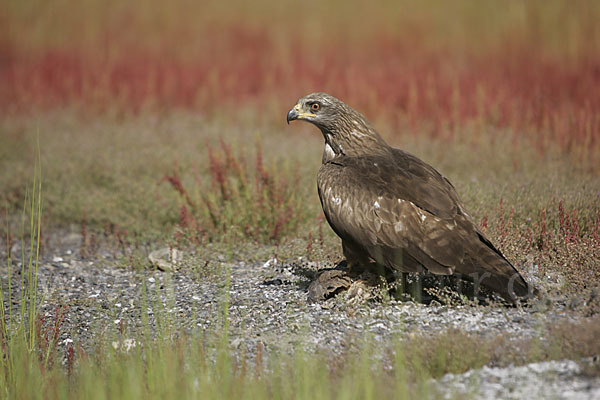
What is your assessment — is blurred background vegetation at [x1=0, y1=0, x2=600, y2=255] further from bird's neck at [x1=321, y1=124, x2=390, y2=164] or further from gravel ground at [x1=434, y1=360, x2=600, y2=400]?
gravel ground at [x1=434, y1=360, x2=600, y2=400]

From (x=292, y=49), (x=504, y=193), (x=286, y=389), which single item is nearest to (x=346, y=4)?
(x=292, y=49)

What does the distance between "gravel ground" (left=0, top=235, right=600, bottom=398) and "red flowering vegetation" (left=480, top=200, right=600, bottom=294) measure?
0.60m

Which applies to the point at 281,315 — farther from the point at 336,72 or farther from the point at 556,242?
the point at 336,72

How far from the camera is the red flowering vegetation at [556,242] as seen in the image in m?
4.88

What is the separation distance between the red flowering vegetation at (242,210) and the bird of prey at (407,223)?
6.26 feet

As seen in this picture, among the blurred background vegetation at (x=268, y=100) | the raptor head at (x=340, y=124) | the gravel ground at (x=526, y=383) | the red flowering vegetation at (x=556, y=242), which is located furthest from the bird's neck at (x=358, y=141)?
the gravel ground at (x=526, y=383)

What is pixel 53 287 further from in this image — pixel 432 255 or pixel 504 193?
pixel 504 193

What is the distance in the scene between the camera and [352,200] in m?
4.79

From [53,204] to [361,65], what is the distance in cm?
673

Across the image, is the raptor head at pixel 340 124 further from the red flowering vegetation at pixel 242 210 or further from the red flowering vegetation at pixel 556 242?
the red flowering vegetation at pixel 242 210

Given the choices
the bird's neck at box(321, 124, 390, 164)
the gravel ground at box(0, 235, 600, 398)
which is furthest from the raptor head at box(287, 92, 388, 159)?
the gravel ground at box(0, 235, 600, 398)

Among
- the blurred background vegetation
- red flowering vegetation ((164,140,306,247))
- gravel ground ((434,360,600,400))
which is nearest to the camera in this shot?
gravel ground ((434,360,600,400))

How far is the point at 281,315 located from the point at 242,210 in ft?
7.70

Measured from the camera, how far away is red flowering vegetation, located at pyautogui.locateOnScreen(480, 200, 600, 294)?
192 inches
